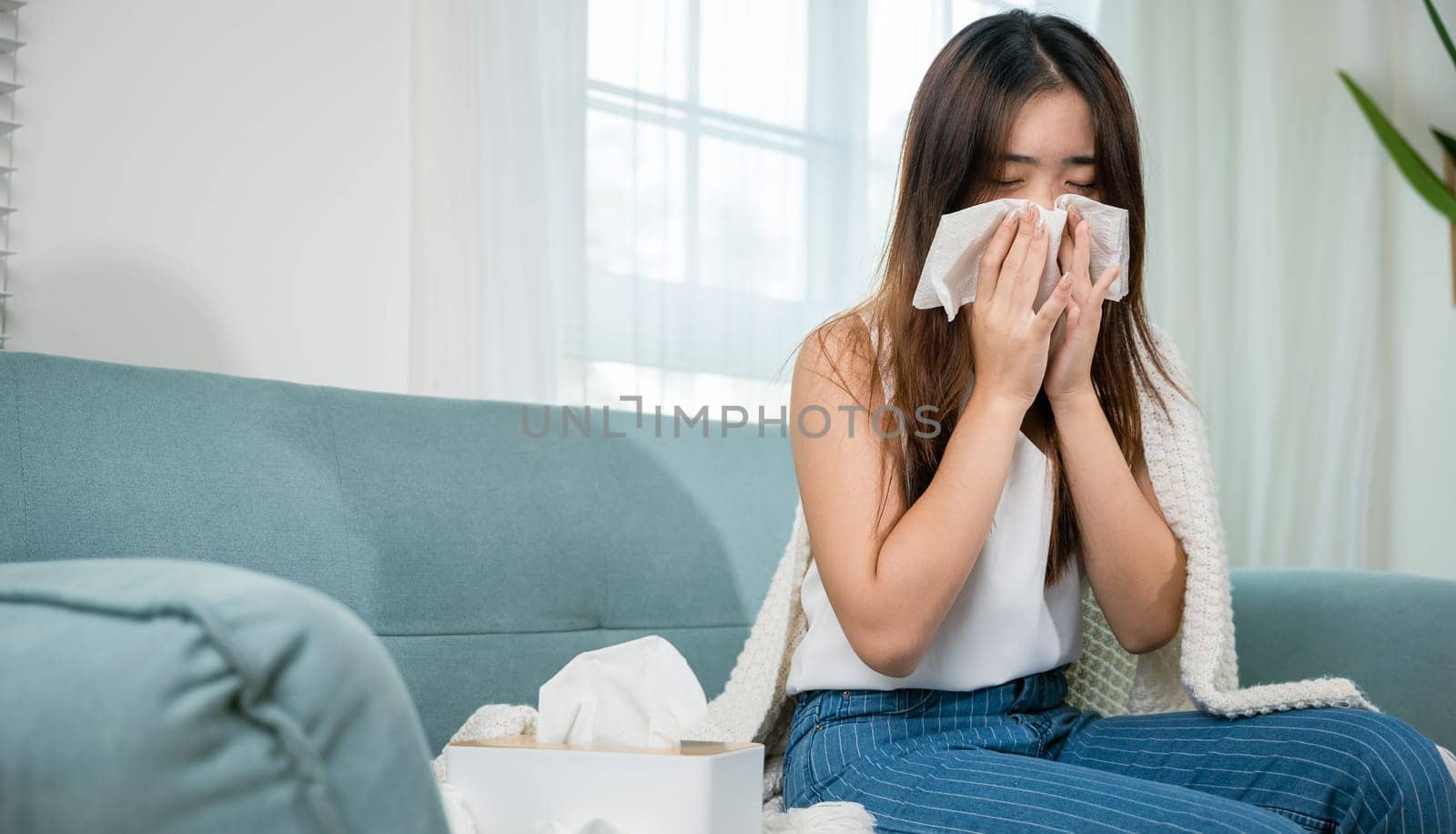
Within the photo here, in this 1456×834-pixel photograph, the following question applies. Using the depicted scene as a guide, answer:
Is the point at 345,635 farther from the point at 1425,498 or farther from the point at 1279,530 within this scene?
the point at 1425,498

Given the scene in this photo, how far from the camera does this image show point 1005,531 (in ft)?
3.37

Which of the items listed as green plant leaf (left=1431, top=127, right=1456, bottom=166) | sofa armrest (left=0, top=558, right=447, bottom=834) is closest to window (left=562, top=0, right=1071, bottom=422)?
green plant leaf (left=1431, top=127, right=1456, bottom=166)

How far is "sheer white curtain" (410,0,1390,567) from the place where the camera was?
1900 mm

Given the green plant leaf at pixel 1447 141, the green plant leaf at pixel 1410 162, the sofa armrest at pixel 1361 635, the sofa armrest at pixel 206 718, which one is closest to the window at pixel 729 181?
the sofa armrest at pixel 1361 635

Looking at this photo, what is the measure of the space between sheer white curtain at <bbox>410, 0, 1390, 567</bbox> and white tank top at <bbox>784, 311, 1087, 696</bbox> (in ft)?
3.39

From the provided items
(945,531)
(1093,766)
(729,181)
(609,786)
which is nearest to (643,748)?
(609,786)

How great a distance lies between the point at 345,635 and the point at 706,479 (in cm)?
107

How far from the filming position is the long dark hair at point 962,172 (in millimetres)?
1024

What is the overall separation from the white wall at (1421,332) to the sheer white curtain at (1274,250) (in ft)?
0.12

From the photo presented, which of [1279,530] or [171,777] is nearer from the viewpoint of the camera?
[171,777]

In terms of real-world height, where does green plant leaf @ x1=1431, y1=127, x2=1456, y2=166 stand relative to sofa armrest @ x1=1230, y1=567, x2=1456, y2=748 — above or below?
above

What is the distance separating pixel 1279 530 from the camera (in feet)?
8.96

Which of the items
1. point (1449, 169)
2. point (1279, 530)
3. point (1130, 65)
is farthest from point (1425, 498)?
point (1130, 65)

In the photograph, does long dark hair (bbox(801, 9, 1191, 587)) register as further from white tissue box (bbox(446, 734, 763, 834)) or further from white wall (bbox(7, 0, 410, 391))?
white wall (bbox(7, 0, 410, 391))
